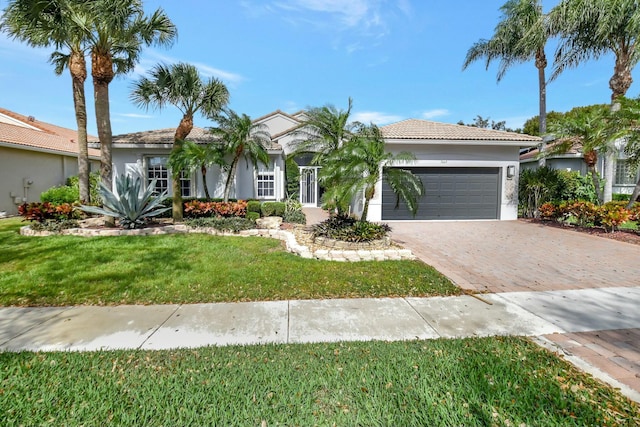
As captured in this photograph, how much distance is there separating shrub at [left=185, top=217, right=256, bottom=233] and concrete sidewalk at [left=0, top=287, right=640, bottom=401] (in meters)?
5.99

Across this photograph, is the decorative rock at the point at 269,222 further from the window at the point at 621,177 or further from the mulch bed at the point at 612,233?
the window at the point at 621,177

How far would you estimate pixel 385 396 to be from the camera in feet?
8.25

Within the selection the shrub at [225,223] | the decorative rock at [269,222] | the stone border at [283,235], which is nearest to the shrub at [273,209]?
the decorative rock at [269,222]

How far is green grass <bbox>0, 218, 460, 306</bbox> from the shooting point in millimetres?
4859

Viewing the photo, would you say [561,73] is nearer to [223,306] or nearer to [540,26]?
[540,26]

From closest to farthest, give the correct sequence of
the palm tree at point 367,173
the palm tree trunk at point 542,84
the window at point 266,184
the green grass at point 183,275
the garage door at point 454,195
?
the green grass at point 183,275
the palm tree at point 367,173
the garage door at point 454,195
the window at point 266,184
the palm tree trunk at point 542,84

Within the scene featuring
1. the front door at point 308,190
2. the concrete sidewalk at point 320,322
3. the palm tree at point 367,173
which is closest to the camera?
the concrete sidewalk at point 320,322

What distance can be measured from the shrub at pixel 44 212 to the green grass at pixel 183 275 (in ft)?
6.03

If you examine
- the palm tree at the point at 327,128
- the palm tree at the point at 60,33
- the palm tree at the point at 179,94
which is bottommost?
the palm tree at the point at 327,128

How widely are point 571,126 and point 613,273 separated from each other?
8.41 m

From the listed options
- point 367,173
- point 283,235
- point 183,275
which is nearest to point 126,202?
point 283,235

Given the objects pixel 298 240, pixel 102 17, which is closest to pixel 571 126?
pixel 298 240

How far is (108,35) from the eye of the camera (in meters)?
9.44

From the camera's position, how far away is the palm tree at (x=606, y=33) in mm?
12328
